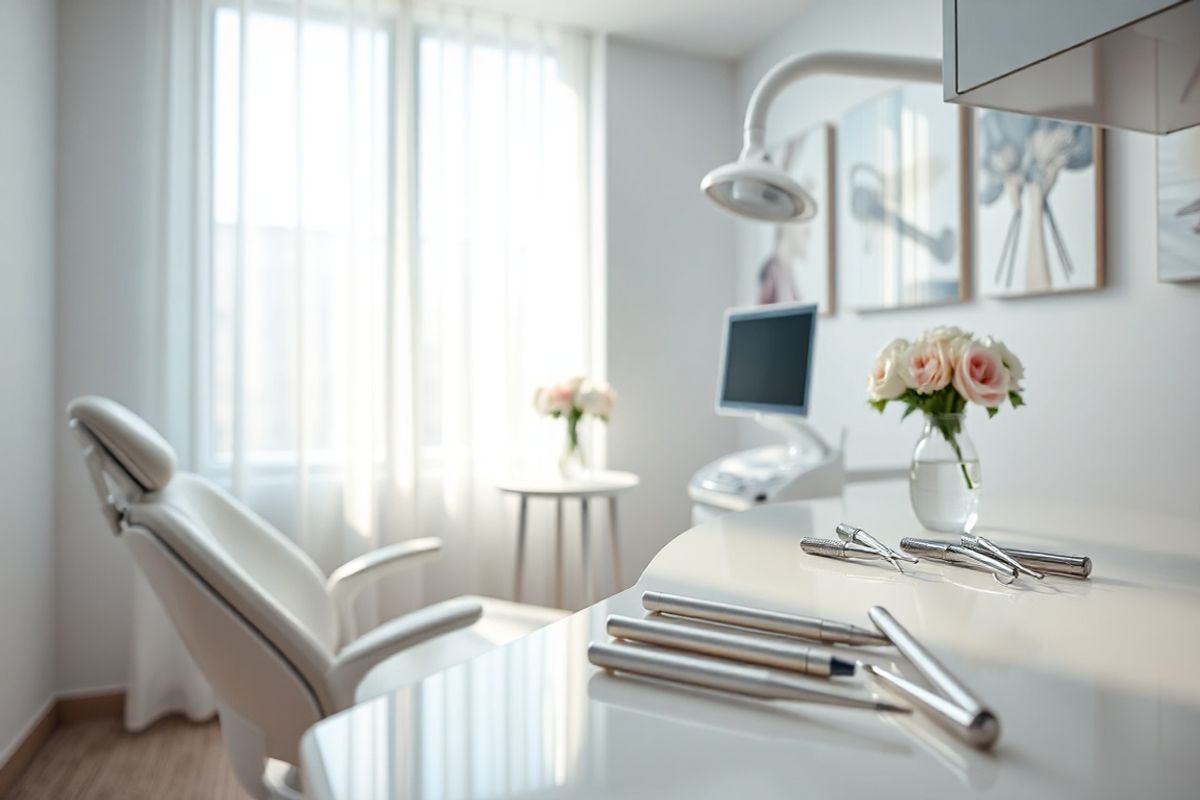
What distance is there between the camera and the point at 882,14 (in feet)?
8.72

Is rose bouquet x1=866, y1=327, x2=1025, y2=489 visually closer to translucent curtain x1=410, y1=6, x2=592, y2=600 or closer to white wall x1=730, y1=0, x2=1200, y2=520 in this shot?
white wall x1=730, y1=0, x2=1200, y2=520

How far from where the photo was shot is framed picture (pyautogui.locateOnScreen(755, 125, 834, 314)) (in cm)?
295

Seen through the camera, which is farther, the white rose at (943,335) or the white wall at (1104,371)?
the white wall at (1104,371)

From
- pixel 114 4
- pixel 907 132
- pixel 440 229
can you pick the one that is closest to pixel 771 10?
pixel 907 132

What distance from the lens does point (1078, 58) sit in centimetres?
95

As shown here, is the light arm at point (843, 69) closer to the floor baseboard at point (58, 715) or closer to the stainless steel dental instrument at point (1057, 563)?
the stainless steel dental instrument at point (1057, 563)

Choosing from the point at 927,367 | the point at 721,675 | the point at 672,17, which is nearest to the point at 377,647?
the point at 721,675

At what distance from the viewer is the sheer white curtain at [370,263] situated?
8.94ft

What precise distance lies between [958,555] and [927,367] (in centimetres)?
31

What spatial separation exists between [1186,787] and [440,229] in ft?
9.68

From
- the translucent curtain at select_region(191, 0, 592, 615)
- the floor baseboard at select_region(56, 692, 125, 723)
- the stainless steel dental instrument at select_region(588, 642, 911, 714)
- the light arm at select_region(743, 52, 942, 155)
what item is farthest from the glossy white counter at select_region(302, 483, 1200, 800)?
the floor baseboard at select_region(56, 692, 125, 723)

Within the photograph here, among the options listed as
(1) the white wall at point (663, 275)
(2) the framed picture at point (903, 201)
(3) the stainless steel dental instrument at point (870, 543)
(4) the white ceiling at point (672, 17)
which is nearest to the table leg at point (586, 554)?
(1) the white wall at point (663, 275)

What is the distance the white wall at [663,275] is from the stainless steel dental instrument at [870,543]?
2334 mm

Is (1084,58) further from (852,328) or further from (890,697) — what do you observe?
(852,328)
